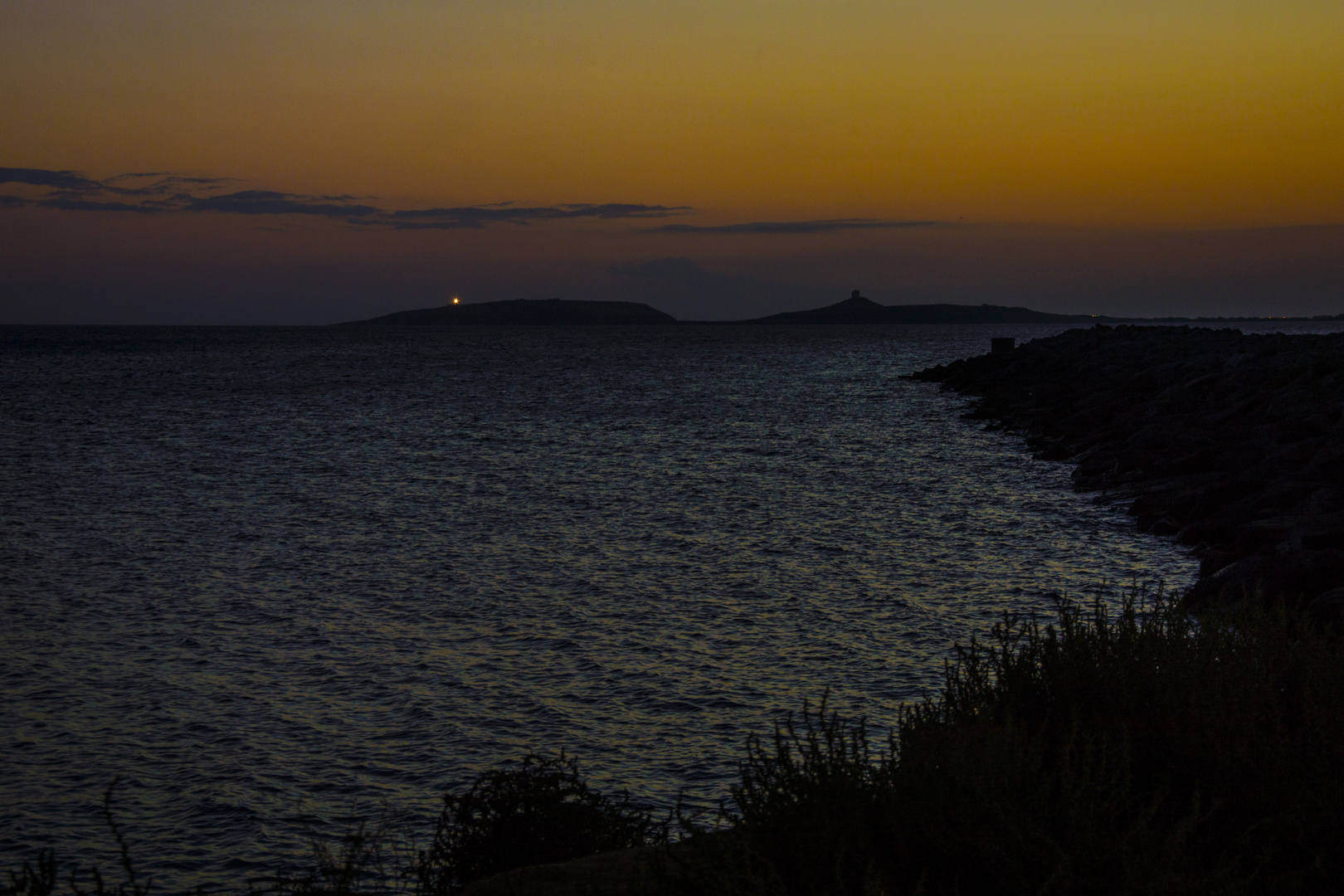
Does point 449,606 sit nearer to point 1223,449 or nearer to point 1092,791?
point 1092,791

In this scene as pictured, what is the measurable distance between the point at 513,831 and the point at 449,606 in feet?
24.6

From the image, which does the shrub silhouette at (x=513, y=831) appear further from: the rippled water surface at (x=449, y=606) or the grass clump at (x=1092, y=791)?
the rippled water surface at (x=449, y=606)

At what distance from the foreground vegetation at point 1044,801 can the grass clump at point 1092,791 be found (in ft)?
0.04

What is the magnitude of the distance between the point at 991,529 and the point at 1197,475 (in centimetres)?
442

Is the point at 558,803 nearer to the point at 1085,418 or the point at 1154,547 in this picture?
the point at 1154,547

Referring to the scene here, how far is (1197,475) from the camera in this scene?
1916 cm

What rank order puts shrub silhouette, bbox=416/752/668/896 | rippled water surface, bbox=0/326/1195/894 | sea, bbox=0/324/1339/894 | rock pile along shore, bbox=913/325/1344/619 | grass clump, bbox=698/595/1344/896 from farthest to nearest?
rock pile along shore, bbox=913/325/1344/619 → rippled water surface, bbox=0/326/1195/894 → sea, bbox=0/324/1339/894 → shrub silhouette, bbox=416/752/668/896 → grass clump, bbox=698/595/1344/896

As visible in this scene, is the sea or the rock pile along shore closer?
the sea

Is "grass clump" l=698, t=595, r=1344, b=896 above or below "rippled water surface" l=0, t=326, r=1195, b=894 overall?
above

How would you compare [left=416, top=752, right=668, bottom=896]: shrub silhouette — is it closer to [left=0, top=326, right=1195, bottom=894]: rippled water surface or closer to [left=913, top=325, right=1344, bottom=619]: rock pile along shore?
[left=0, top=326, right=1195, bottom=894]: rippled water surface

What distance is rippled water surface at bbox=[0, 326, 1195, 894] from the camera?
26.5 ft

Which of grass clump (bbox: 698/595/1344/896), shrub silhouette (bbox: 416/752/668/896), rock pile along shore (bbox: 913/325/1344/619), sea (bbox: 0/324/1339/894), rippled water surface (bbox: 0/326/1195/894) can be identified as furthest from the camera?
rock pile along shore (bbox: 913/325/1344/619)

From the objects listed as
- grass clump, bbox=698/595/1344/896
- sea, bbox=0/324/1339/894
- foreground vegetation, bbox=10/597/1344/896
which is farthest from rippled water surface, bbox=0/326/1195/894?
grass clump, bbox=698/595/1344/896

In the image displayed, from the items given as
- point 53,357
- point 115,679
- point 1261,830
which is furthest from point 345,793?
point 53,357
